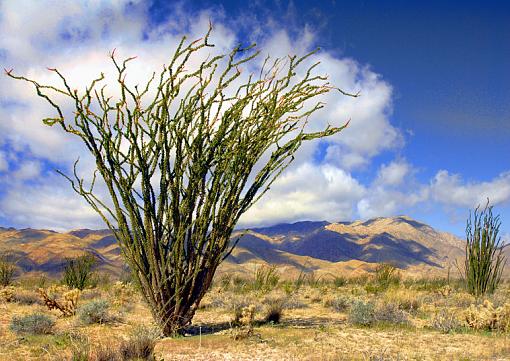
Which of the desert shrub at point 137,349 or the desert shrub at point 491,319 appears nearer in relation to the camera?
the desert shrub at point 137,349

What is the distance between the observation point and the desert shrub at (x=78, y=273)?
1717cm

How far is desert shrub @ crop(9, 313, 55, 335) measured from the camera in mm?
8203

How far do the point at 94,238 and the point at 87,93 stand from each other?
202m

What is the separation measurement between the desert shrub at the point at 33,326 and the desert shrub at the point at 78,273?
348 inches

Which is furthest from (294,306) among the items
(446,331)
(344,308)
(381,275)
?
(381,275)

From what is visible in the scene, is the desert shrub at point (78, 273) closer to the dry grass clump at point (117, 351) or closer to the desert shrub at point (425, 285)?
the dry grass clump at point (117, 351)

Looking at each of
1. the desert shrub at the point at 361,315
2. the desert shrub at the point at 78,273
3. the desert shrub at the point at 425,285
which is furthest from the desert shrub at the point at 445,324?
the desert shrub at the point at 78,273

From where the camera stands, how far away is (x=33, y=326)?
27.1 feet

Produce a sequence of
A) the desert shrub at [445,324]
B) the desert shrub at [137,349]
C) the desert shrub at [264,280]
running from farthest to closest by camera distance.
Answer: the desert shrub at [264,280]
the desert shrub at [445,324]
the desert shrub at [137,349]

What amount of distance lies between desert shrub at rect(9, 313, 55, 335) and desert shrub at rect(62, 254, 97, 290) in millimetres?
8842

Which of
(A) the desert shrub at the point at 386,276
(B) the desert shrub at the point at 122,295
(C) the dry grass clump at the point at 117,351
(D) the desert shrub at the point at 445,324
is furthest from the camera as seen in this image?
(A) the desert shrub at the point at 386,276

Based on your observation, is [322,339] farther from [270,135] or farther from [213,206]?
[270,135]

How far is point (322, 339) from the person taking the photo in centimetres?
767

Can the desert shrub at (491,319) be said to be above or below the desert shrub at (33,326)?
above
